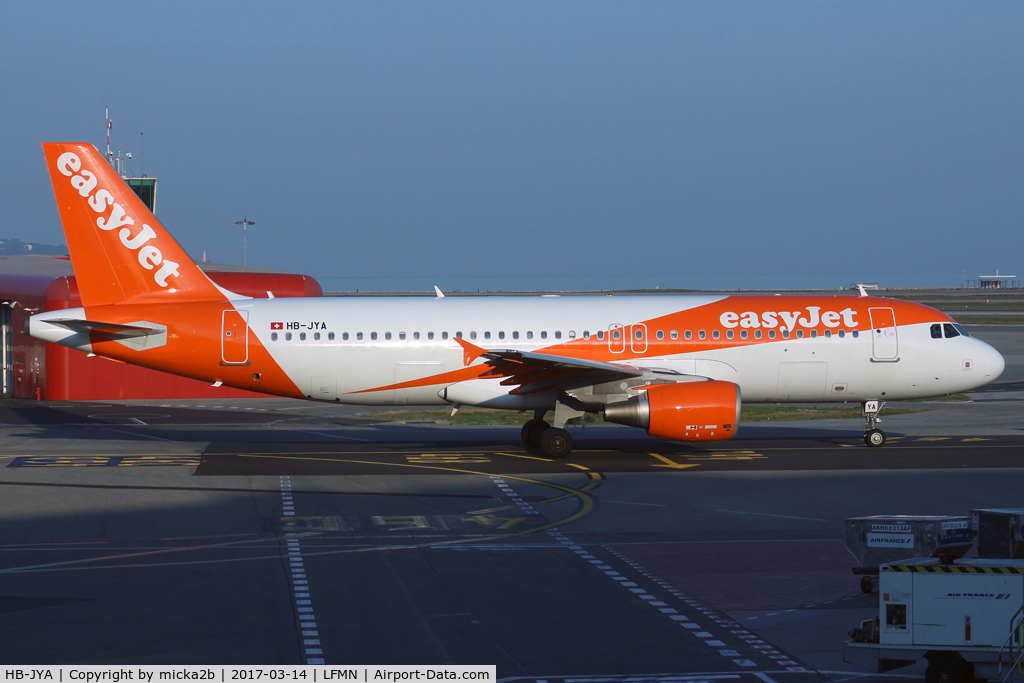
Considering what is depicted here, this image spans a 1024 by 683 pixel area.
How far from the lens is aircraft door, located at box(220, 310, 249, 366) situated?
2838 cm

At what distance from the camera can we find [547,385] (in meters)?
28.0

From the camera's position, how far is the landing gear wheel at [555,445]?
92.0 feet

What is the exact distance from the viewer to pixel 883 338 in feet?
95.7

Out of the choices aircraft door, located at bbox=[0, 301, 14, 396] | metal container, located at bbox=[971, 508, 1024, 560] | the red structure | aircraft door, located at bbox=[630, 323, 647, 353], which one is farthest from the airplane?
aircraft door, located at bbox=[0, 301, 14, 396]

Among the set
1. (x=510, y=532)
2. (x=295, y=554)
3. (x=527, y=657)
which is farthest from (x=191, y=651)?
(x=510, y=532)

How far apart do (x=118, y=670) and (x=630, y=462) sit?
59.0ft

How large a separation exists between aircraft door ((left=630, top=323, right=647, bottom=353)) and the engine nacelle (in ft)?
8.50

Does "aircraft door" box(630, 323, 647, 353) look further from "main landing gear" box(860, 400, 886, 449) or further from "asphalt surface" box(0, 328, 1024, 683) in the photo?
"main landing gear" box(860, 400, 886, 449)

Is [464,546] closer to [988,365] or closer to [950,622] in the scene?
[950,622]

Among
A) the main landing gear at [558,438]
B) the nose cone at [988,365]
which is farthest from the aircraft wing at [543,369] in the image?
the nose cone at [988,365]

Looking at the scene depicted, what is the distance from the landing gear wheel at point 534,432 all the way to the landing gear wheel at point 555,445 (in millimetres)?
1116

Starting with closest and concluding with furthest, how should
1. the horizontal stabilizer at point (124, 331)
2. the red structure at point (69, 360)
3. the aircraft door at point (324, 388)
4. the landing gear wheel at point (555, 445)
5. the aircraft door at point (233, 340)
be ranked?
the horizontal stabilizer at point (124, 331), the landing gear wheel at point (555, 445), the aircraft door at point (233, 340), the aircraft door at point (324, 388), the red structure at point (69, 360)

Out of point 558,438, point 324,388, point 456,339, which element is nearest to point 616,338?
point 558,438

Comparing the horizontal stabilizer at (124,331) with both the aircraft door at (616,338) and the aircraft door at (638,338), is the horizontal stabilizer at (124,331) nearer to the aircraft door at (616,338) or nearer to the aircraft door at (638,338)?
the aircraft door at (616,338)
